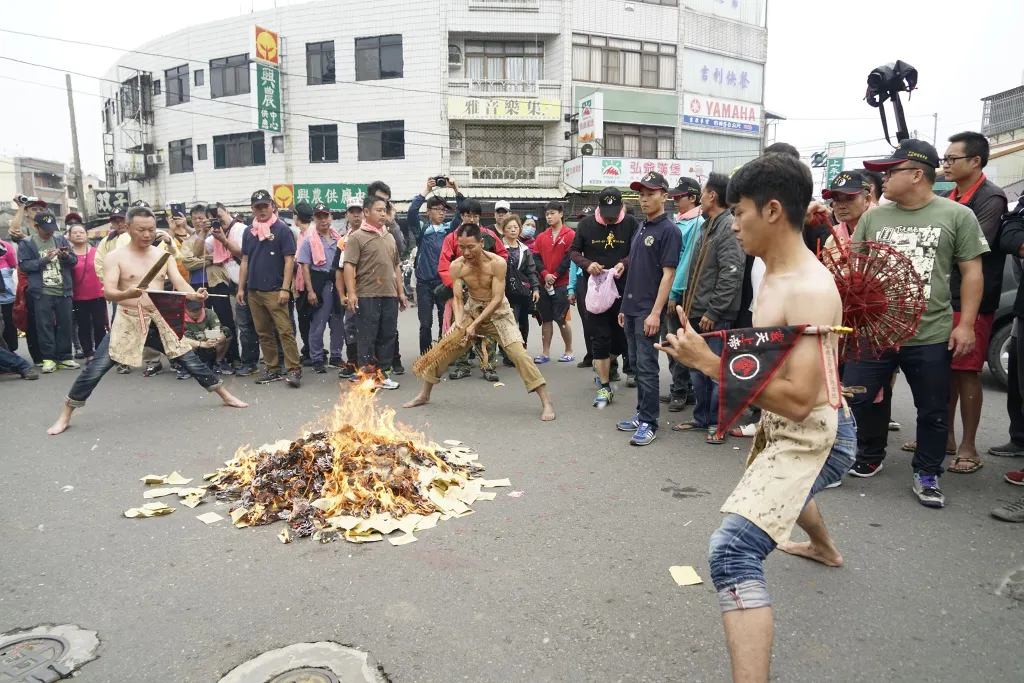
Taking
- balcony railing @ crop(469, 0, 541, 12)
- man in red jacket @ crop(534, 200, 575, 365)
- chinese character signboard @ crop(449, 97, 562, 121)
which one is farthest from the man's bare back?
balcony railing @ crop(469, 0, 541, 12)

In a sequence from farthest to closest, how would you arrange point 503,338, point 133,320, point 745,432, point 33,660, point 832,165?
point 832,165 → point 503,338 → point 133,320 → point 745,432 → point 33,660

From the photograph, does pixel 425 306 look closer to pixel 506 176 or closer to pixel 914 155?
pixel 914 155

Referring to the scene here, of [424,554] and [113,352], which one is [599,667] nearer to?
[424,554]

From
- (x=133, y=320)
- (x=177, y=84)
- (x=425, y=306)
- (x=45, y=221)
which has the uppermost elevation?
(x=177, y=84)

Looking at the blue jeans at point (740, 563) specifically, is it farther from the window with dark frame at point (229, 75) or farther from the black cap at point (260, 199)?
→ the window with dark frame at point (229, 75)

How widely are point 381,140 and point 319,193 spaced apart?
11.1ft

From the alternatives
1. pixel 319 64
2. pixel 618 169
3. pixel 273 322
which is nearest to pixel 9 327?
pixel 273 322

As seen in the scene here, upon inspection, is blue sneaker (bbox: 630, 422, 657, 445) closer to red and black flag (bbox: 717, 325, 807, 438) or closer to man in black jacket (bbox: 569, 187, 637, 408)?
man in black jacket (bbox: 569, 187, 637, 408)

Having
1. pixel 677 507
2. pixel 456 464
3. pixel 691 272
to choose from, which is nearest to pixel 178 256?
pixel 456 464

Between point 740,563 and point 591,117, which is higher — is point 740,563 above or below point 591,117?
below

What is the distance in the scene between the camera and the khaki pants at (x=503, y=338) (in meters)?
6.26

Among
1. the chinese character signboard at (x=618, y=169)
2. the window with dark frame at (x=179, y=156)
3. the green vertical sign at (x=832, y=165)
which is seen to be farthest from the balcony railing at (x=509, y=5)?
the window with dark frame at (x=179, y=156)

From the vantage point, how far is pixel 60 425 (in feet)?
19.3

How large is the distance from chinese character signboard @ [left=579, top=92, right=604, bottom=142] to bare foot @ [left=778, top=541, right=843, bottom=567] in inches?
902
